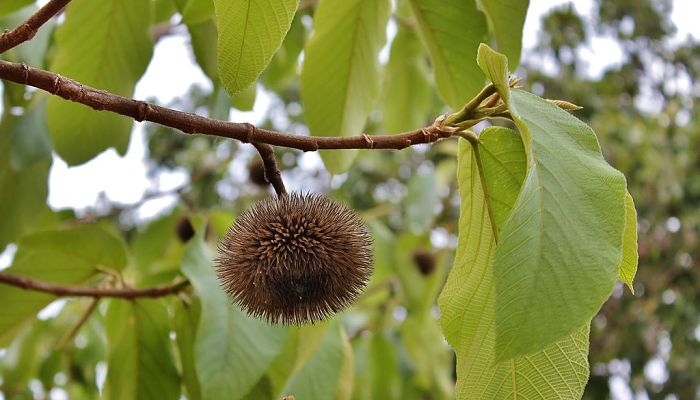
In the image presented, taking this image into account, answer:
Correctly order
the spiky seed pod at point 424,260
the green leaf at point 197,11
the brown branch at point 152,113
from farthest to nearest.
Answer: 1. the spiky seed pod at point 424,260
2. the green leaf at point 197,11
3. the brown branch at point 152,113

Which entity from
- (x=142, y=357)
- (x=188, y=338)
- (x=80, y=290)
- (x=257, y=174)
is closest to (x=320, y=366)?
(x=188, y=338)

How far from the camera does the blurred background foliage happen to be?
9.32ft

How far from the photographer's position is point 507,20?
6.14 ft

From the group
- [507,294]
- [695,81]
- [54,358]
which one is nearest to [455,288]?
[507,294]

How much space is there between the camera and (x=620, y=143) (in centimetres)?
741

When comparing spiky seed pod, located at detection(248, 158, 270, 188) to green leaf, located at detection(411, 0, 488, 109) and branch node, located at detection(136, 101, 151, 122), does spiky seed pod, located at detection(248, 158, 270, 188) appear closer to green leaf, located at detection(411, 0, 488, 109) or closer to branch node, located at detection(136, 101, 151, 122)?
green leaf, located at detection(411, 0, 488, 109)

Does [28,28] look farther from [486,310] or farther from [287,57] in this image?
[287,57]

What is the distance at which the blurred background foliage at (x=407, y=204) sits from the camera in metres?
2.84

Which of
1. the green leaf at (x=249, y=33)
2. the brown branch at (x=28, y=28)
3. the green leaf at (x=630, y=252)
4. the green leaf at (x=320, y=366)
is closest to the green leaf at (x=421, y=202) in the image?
the green leaf at (x=320, y=366)

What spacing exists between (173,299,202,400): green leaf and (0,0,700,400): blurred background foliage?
0.01m

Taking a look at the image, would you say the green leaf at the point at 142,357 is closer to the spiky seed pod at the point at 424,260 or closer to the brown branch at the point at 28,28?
the brown branch at the point at 28,28

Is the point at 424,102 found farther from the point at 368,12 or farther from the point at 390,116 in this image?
the point at 368,12

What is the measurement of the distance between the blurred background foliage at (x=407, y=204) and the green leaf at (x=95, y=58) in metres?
0.17

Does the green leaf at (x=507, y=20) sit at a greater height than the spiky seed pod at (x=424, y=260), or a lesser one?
greater
